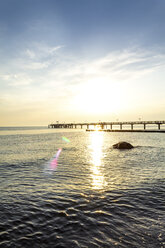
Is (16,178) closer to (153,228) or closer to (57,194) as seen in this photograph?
(57,194)

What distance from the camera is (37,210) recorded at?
835 centimetres

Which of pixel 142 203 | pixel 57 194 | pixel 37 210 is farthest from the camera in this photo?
pixel 57 194

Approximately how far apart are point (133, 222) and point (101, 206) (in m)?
1.98

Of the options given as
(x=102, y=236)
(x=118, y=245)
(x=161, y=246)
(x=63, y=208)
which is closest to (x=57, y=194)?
(x=63, y=208)

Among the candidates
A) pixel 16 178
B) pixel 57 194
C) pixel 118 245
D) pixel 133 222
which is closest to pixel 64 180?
pixel 57 194

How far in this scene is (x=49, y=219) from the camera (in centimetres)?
746

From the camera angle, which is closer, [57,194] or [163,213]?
[163,213]

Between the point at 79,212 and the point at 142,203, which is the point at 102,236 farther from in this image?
the point at 142,203

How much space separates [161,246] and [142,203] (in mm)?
3588

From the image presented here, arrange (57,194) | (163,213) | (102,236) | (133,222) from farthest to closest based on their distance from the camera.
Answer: (57,194), (163,213), (133,222), (102,236)

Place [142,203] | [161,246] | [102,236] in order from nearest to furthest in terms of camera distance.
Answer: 1. [161,246]
2. [102,236]
3. [142,203]

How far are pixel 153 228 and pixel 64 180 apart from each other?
7.91 metres

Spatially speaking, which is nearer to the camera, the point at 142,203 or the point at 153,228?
the point at 153,228

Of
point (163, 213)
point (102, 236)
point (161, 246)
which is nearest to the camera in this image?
point (161, 246)
